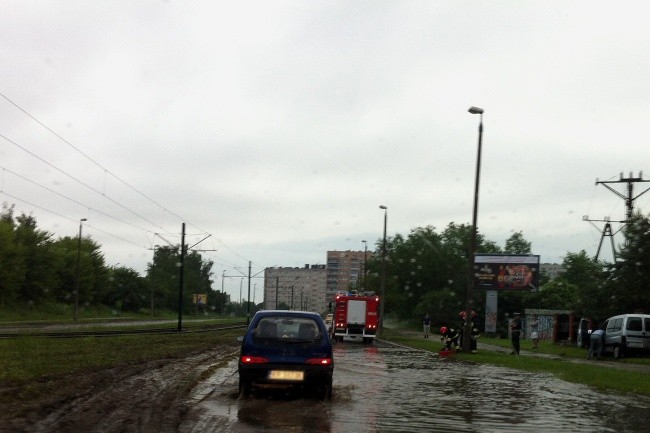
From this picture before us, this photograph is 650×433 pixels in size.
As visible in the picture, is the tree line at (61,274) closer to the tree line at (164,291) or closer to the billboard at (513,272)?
the tree line at (164,291)

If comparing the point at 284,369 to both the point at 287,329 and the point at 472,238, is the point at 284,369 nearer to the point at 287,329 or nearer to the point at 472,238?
the point at 287,329

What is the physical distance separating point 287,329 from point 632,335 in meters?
21.0

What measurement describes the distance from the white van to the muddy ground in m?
19.1

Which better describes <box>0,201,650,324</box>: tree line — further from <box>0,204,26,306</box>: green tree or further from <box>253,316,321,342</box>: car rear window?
<box>253,316,321,342</box>: car rear window

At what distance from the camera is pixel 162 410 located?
11906 mm

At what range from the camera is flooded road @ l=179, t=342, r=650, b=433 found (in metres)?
11.3

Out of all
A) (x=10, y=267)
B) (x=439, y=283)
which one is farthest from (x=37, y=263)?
(x=439, y=283)

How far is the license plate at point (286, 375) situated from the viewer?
13.9 metres

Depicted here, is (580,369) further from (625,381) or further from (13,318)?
(13,318)

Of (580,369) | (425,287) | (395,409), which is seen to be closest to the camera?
(395,409)

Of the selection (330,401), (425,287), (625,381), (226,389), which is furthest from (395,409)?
(425,287)

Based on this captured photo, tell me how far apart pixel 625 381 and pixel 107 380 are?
11.6 metres

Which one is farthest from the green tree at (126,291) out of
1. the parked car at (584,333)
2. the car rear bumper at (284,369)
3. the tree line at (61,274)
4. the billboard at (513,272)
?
the car rear bumper at (284,369)

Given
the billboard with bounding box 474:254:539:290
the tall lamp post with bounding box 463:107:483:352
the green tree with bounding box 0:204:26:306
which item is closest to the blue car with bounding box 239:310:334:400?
the tall lamp post with bounding box 463:107:483:352
